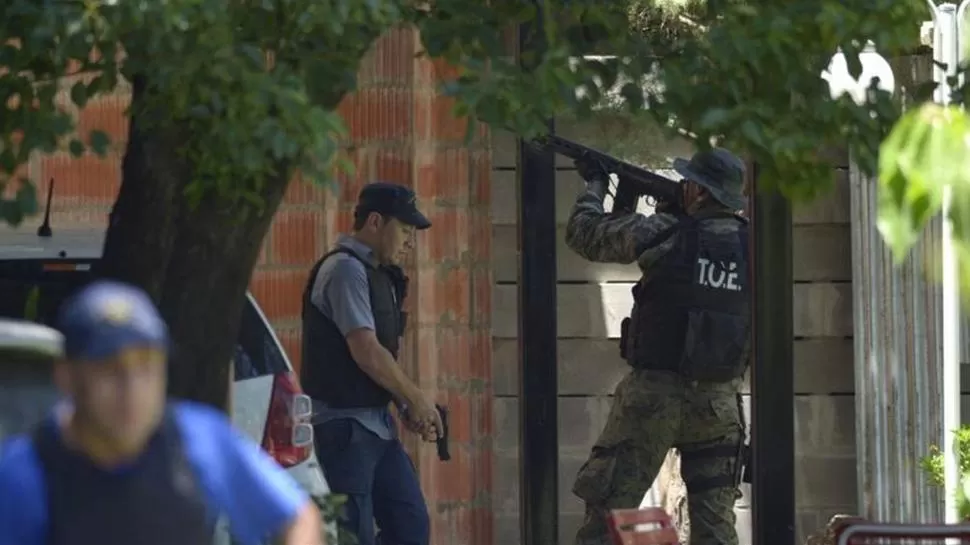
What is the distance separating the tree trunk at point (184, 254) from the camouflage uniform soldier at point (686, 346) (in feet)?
11.8

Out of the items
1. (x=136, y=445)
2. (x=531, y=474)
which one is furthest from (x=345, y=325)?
(x=136, y=445)

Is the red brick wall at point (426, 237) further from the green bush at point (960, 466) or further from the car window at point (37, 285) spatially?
the car window at point (37, 285)

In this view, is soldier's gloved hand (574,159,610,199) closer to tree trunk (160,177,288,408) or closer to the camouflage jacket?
the camouflage jacket

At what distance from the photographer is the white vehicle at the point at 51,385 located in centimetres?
455

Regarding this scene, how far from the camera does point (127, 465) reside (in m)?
3.30

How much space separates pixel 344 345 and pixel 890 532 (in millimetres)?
2551

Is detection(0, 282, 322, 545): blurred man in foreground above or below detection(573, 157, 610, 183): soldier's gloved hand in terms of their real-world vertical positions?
below

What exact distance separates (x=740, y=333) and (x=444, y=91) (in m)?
4.18

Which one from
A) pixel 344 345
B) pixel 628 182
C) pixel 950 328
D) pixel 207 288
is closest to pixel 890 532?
pixel 950 328

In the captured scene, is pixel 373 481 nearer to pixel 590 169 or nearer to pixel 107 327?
pixel 590 169

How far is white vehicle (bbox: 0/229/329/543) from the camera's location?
→ 4555 millimetres

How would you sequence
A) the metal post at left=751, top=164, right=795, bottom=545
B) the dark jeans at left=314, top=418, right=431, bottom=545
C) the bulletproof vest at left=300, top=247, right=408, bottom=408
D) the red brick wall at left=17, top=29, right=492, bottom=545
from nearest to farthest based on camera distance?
the dark jeans at left=314, top=418, right=431, bottom=545 < the bulletproof vest at left=300, top=247, right=408, bottom=408 < the metal post at left=751, top=164, right=795, bottom=545 < the red brick wall at left=17, top=29, right=492, bottom=545

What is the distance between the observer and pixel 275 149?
3.94 metres

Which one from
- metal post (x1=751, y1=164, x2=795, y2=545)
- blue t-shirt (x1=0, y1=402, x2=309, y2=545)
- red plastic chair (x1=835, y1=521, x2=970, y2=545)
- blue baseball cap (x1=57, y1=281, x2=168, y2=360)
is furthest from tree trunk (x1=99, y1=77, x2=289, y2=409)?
metal post (x1=751, y1=164, x2=795, y2=545)
